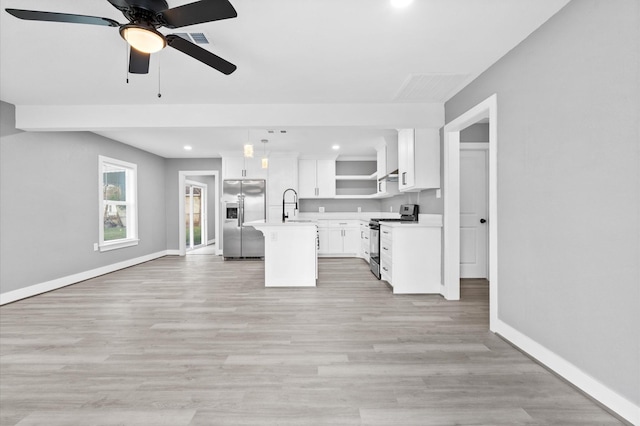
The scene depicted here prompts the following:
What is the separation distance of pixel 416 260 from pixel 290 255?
5.85ft

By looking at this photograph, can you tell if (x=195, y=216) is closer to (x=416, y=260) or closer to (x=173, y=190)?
(x=173, y=190)

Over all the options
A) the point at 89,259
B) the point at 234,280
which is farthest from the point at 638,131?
the point at 89,259

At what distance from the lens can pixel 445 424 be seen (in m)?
1.66

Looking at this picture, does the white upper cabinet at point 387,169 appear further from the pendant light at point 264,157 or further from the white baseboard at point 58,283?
the white baseboard at point 58,283

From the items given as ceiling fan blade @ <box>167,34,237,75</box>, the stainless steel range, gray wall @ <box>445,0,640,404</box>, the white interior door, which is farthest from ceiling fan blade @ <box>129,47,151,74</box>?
the white interior door

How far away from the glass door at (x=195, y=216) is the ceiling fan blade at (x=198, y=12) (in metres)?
7.96

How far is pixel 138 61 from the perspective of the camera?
7.23ft

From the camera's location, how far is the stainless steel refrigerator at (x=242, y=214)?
A: 7262mm

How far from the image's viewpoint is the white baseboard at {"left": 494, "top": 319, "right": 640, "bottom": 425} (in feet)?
5.48

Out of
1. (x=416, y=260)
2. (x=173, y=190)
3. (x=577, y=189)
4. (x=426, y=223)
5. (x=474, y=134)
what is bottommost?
(x=416, y=260)

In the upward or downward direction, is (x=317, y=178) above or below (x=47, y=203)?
above

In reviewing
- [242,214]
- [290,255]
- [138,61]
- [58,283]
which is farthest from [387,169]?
[58,283]

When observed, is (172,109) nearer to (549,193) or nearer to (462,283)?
(549,193)

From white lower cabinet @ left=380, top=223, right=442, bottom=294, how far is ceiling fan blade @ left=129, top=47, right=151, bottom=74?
3.22 metres
